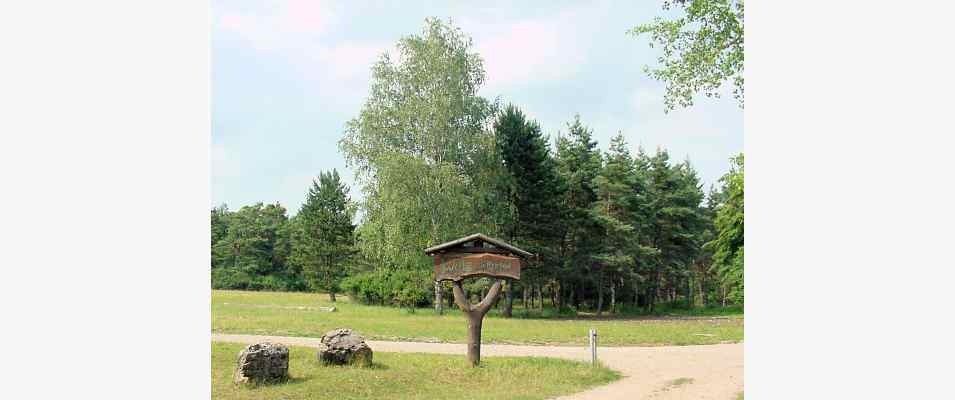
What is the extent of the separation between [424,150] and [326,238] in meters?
24.1

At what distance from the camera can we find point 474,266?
40.7ft

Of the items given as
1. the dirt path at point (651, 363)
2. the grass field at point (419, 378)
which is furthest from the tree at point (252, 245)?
the grass field at point (419, 378)

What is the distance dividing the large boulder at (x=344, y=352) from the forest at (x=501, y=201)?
51.9 ft

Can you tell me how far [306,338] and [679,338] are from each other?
417 inches

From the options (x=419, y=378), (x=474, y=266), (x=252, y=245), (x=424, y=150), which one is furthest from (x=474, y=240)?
(x=252, y=245)

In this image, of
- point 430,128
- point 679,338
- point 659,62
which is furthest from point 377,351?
point 430,128

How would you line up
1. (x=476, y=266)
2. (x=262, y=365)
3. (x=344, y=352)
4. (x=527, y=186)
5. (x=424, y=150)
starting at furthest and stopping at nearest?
(x=527, y=186)
(x=424, y=150)
(x=476, y=266)
(x=344, y=352)
(x=262, y=365)

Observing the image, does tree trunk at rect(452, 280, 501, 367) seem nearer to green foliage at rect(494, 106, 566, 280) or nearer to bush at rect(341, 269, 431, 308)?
green foliage at rect(494, 106, 566, 280)

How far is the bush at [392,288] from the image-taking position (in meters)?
34.8

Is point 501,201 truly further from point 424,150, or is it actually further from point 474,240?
point 474,240

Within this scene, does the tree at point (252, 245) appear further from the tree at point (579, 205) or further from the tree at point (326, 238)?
the tree at point (579, 205)

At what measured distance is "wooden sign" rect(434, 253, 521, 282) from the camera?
12398 millimetres

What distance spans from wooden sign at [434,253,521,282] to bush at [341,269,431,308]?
66.0ft

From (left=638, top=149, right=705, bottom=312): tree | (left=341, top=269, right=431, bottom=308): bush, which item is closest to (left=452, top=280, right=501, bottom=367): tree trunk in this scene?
(left=341, top=269, right=431, bottom=308): bush
